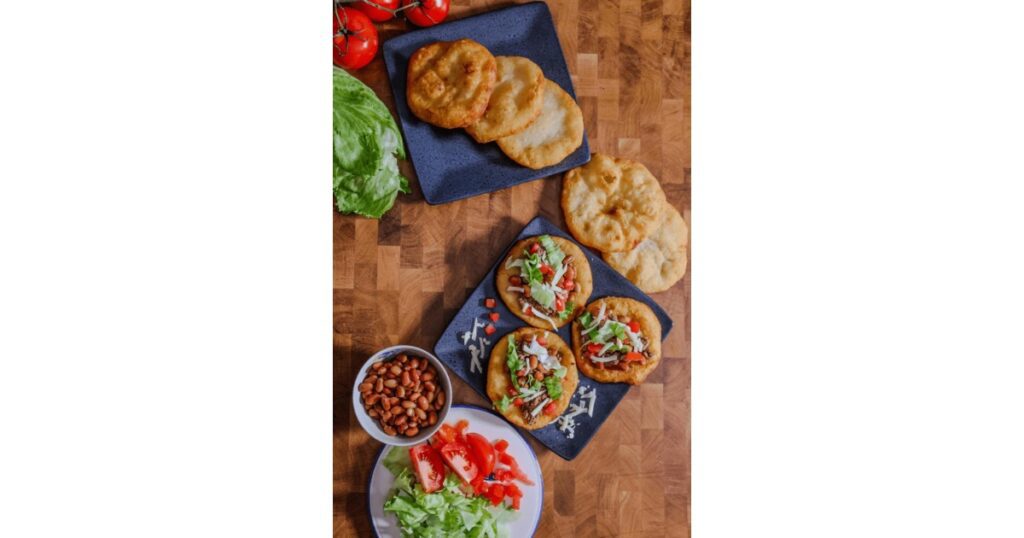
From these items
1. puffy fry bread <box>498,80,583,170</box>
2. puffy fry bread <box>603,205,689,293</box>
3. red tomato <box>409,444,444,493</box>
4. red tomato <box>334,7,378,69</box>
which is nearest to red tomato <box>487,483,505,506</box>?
red tomato <box>409,444,444,493</box>

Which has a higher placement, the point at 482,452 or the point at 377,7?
the point at 377,7

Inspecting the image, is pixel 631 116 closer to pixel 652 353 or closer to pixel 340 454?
pixel 652 353

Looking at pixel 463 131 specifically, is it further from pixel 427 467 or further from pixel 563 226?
pixel 427 467

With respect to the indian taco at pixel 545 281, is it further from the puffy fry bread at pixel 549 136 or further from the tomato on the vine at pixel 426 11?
the tomato on the vine at pixel 426 11

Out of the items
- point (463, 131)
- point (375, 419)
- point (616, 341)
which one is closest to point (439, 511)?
point (375, 419)

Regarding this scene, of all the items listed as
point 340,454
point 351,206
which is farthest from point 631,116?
point 340,454

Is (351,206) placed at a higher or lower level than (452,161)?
lower
